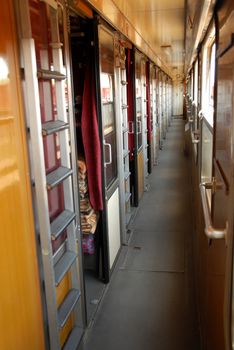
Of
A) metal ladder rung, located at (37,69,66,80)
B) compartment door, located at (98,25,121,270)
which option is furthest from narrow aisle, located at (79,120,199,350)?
metal ladder rung, located at (37,69,66,80)

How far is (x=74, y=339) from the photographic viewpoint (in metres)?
2.45

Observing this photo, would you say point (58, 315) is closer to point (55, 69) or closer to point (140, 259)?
point (55, 69)

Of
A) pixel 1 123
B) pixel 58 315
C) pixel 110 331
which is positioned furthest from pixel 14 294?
pixel 110 331

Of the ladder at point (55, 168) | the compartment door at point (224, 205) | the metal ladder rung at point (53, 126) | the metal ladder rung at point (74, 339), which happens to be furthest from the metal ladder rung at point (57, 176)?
the metal ladder rung at point (74, 339)

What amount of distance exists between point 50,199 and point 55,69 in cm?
75

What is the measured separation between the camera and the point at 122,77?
433cm


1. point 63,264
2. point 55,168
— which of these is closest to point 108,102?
point 55,168

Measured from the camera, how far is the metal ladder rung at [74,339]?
2.37m

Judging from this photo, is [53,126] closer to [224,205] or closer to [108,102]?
[224,205]

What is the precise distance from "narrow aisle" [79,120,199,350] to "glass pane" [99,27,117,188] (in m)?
0.97

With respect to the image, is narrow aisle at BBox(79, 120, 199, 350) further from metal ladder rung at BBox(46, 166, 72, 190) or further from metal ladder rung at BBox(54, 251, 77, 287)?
metal ladder rung at BBox(46, 166, 72, 190)

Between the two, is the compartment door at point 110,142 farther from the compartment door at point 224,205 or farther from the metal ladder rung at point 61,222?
the compartment door at point 224,205

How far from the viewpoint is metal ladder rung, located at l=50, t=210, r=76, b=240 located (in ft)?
6.53

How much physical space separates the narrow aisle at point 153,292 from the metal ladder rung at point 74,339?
21 centimetres
